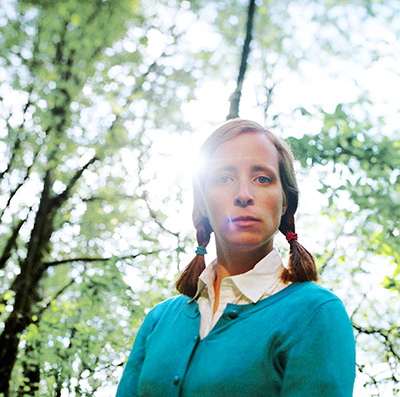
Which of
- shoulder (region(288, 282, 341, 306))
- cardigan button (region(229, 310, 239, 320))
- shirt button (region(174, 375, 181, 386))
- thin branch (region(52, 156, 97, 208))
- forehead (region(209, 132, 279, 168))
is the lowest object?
shirt button (region(174, 375, 181, 386))

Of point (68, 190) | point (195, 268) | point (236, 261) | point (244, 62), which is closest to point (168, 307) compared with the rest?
point (195, 268)

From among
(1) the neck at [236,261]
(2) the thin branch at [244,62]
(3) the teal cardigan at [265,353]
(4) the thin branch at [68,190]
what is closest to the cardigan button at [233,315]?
(3) the teal cardigan at [265,353]

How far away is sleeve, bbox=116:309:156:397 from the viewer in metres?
1.39

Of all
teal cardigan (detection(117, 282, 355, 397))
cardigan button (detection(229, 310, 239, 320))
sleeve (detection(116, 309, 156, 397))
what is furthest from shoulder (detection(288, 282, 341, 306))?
sleeve (detection(116, 309, 156, 397))

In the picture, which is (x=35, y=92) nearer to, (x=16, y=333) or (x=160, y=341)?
(x=16, y=333)

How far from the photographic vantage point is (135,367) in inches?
56.7

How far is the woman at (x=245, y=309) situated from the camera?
3.42ft

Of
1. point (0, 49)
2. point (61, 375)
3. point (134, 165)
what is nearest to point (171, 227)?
point (134, 165)

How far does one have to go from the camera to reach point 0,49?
6102mm

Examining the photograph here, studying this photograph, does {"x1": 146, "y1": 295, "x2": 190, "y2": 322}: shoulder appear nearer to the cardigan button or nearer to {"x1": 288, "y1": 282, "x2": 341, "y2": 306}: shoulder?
the cardigan button

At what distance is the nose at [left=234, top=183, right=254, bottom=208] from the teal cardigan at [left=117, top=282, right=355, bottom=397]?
0.28 metres

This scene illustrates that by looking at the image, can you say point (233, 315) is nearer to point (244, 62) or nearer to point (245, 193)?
point (245, 193)

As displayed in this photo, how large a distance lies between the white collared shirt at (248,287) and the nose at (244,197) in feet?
0.62

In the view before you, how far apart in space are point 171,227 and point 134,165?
1.28 metres
